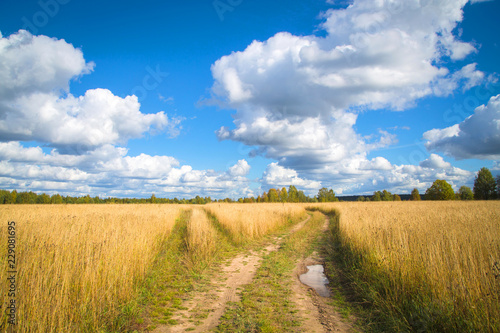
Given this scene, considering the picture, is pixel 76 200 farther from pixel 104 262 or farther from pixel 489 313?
pixel 489 313

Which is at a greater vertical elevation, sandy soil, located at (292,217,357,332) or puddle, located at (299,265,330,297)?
sandy soil, located at (292,217,357,332)

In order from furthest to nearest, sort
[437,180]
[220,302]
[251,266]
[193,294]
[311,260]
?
[437,180] → [311,260] → [251,266] → [193,294] → [220,302]

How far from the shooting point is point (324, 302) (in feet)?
18.0

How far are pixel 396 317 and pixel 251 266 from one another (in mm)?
4975

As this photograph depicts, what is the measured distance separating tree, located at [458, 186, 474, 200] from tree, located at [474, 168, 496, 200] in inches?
205

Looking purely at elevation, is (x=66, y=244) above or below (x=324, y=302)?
above

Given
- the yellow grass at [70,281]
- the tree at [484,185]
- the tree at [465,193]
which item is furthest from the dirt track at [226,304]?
the tree at [465,193]

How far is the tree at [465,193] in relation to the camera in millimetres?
64488

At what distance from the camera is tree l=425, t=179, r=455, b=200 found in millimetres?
62513

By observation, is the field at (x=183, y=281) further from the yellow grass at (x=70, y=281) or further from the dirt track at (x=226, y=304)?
the dirt track at (x=226, y=304)

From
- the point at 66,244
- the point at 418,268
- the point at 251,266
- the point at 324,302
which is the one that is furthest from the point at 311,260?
the point at 66,244

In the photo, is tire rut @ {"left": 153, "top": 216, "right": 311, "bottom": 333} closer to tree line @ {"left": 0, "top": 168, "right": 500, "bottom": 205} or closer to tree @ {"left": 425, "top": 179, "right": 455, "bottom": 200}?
tree line @ {"left": 0, "top": 168, "right": 500, "bottom": 205}

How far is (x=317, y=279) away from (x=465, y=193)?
83.8 metres

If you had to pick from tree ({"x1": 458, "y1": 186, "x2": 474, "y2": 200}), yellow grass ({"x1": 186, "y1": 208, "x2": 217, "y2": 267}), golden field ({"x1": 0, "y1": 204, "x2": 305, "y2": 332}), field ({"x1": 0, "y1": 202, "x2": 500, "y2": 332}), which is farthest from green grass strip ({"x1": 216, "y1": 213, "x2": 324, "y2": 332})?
tree ({"x1": 458, "y1": 186, "x2": 474, "y2": 200})
